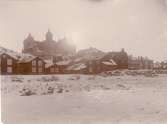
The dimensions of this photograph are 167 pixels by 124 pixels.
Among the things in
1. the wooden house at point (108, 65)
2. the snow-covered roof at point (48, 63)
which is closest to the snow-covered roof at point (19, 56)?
the snow-covered roof at point (48, 63)

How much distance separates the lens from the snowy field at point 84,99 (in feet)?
7.42

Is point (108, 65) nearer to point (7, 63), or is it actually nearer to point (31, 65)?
point (31, 65)

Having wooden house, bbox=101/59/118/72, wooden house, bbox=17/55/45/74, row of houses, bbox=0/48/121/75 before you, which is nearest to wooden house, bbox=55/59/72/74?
row of houses, bbox=0/48/121/75

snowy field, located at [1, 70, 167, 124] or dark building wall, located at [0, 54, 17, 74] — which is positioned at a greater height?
dark building wall, located at [0, 54, 17, 74]

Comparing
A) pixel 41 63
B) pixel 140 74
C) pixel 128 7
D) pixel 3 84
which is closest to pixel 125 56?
pixel 140 74

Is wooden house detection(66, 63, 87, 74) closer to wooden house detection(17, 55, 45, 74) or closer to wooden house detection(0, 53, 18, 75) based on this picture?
wooden house detection(17, 55, 45, 74)

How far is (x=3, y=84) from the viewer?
2254 millimetres

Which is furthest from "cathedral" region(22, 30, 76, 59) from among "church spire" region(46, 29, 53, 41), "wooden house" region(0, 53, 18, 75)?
"wooden house" region(0, 53, 18, 75)

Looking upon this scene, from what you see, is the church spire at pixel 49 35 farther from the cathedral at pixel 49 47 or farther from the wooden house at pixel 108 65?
the wooden house at pixel 108 65

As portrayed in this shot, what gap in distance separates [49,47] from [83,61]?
0.24 metres

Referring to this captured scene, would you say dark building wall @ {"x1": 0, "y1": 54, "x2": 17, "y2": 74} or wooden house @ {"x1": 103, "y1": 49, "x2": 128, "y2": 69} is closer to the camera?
dark building wall @ {"x1": 0, "y1": 54, "x2": 17, "y2": 74}

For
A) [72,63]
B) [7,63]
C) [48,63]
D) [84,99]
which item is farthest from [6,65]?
[84,99]

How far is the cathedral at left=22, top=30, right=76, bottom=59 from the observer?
2266 mm

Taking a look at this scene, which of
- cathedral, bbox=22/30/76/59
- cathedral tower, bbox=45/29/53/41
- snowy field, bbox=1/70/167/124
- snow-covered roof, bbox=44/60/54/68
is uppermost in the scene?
cathedral tower, bbox=45/29/53/41
